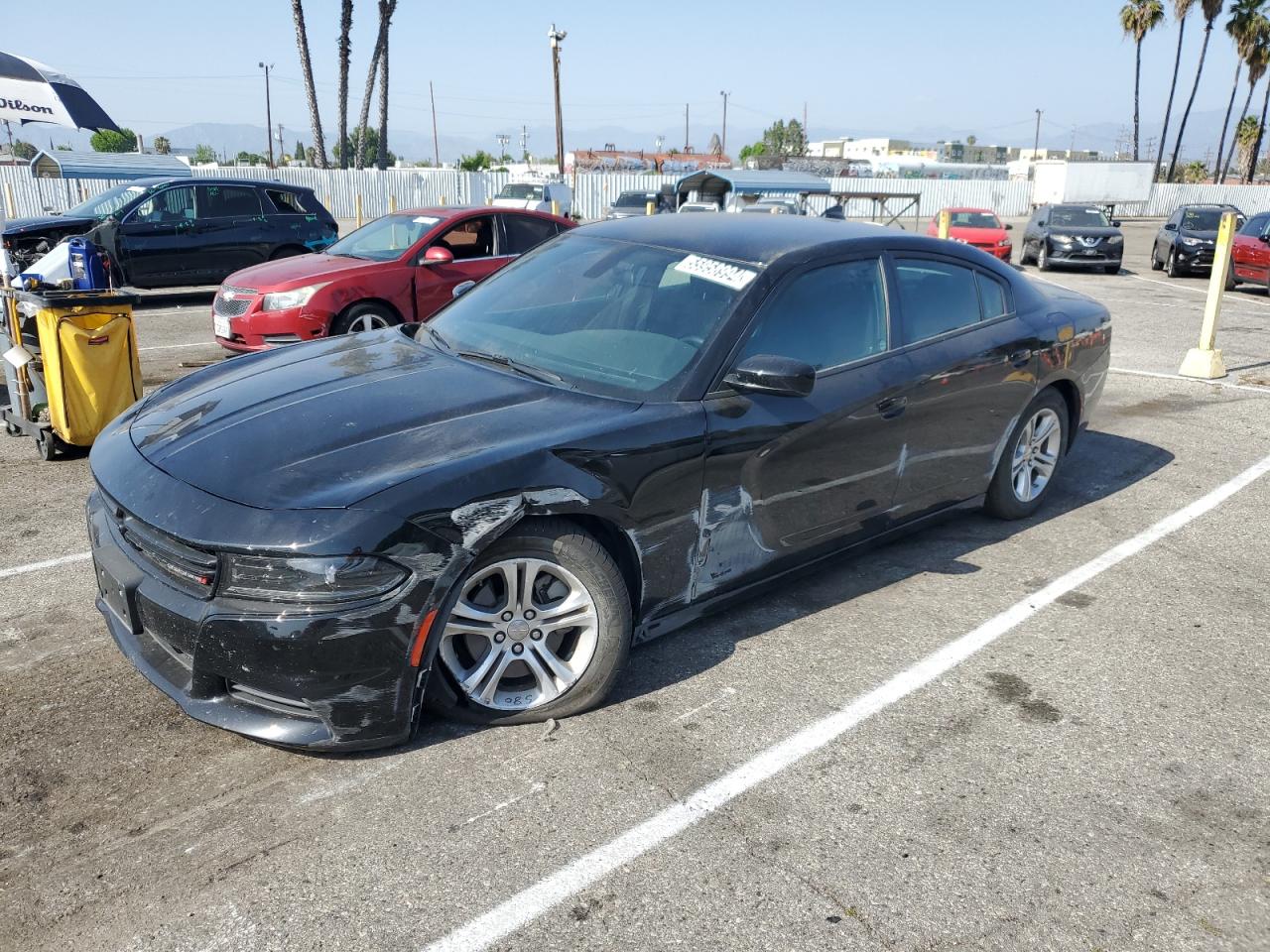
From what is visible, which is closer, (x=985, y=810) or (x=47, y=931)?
(x=47, y=931)

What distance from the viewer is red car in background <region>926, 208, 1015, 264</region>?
2119 centimetres

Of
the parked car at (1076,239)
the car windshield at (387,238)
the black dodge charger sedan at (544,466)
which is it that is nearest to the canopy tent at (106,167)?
the car windshield at (387,238)

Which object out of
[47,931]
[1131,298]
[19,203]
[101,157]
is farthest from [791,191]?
[47,931]

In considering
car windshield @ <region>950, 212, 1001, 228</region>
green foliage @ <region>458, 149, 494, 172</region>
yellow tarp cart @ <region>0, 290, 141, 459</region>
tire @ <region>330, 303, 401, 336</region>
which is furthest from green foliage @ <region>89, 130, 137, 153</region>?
yellow tarp cart @ <region>0, 290, 141, 459</region>

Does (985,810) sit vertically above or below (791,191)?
below

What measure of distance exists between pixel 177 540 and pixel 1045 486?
4.49 m

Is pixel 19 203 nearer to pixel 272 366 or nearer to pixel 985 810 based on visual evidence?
pixel 272 366

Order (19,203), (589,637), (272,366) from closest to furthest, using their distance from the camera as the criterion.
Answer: (589,637)
(272,366)
(19,203)

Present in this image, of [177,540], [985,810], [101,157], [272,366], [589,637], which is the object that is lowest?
[985,810]

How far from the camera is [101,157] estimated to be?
34.4 m

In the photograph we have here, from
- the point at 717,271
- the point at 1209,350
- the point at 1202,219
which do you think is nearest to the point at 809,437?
the point at 717,271

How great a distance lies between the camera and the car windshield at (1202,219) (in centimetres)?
2112

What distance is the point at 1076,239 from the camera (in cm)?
2148

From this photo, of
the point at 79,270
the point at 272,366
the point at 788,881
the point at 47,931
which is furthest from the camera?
the point at 79,270
